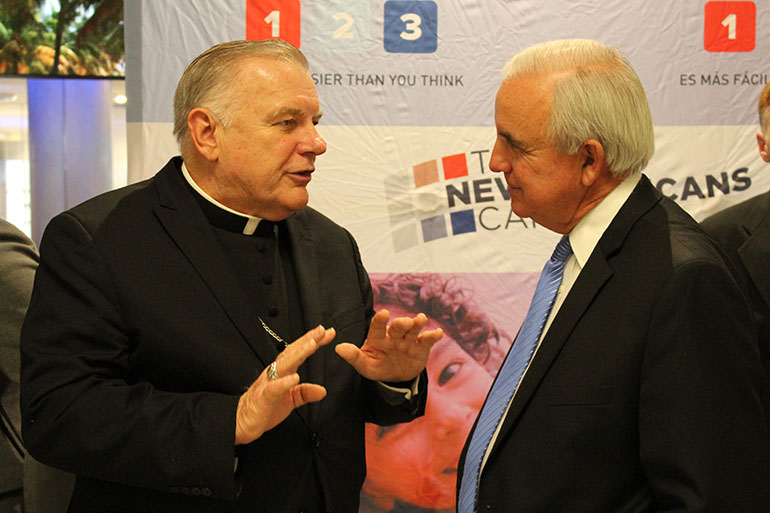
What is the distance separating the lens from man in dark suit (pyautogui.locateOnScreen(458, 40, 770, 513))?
1.30m

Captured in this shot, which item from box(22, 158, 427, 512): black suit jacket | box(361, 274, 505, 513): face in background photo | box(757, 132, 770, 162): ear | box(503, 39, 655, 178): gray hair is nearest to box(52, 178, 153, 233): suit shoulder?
box(22, 158, 427, 512): black suit jacket

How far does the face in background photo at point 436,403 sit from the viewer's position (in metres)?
3.16

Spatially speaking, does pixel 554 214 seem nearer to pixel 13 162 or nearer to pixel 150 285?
pixel 150 285

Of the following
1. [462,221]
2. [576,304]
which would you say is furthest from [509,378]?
[462,221]

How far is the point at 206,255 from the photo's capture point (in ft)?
5.69

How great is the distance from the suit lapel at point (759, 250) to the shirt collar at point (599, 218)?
3.15 feet

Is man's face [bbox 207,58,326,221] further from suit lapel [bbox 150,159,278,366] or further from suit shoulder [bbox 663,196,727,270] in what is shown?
suit shoulder [bbox 663,196,727,270]

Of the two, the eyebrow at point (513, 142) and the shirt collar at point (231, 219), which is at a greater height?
the eyebrow at point (513, 142)

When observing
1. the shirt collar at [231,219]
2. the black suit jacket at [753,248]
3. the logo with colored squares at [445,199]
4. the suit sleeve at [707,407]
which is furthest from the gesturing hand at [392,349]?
the logo with colored squares at [445,199]

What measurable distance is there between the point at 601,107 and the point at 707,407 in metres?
0.61

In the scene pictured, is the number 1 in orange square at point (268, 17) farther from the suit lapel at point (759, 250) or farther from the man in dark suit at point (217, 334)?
the suit lapel at point (759, 250)

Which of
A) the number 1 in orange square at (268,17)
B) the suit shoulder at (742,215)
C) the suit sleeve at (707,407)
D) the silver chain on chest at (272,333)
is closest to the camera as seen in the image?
the suit sleeve at (707,407)

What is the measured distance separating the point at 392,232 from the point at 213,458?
177 centimetres

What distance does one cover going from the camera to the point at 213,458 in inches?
58.9
